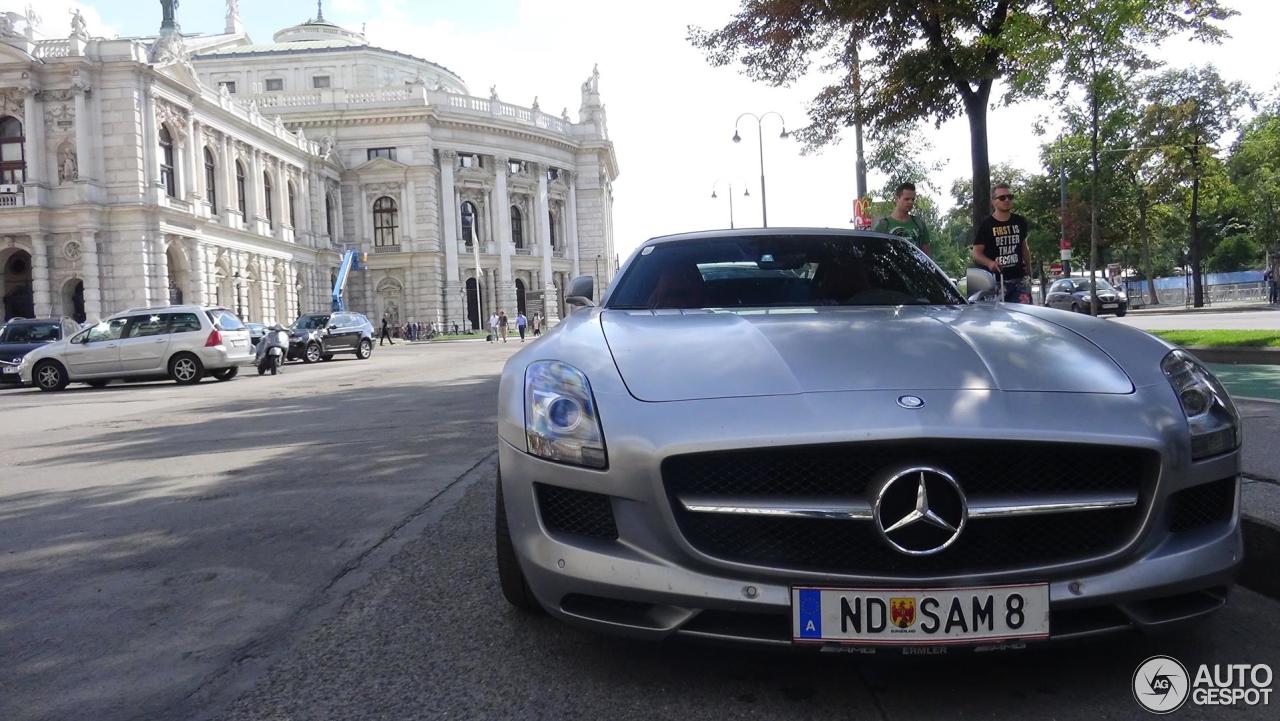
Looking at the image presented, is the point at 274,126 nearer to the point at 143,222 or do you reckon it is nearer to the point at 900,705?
the point at 143,222

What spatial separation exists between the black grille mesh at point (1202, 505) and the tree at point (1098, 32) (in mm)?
8864

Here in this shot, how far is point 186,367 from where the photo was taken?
19359 mm

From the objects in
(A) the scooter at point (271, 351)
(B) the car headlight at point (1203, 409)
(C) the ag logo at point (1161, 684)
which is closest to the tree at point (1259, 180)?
(A) the scooter at point (271, 351)

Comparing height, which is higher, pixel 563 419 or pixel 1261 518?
pixel 563 419

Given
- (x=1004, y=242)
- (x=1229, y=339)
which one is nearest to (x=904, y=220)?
(x=1004, y=242)

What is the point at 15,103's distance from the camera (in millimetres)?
36906

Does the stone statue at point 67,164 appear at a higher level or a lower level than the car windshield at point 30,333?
higher

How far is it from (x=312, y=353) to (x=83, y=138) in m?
15.1

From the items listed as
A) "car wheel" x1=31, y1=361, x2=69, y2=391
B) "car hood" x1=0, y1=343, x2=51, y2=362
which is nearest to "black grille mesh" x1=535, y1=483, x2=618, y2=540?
"car wheel" x1=31, y1=361, x2=69, y2=391

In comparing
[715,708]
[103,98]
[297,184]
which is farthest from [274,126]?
[715,708]

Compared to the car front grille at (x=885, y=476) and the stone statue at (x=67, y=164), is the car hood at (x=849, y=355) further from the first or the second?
the stone statue at (x=67, y=164)

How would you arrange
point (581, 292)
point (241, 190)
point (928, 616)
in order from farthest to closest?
point (241, 190) < point (581, 292) < point (928, 616)

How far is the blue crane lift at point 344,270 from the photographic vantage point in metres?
52.6

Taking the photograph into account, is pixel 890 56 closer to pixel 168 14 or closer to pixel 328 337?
pixel 328 337
